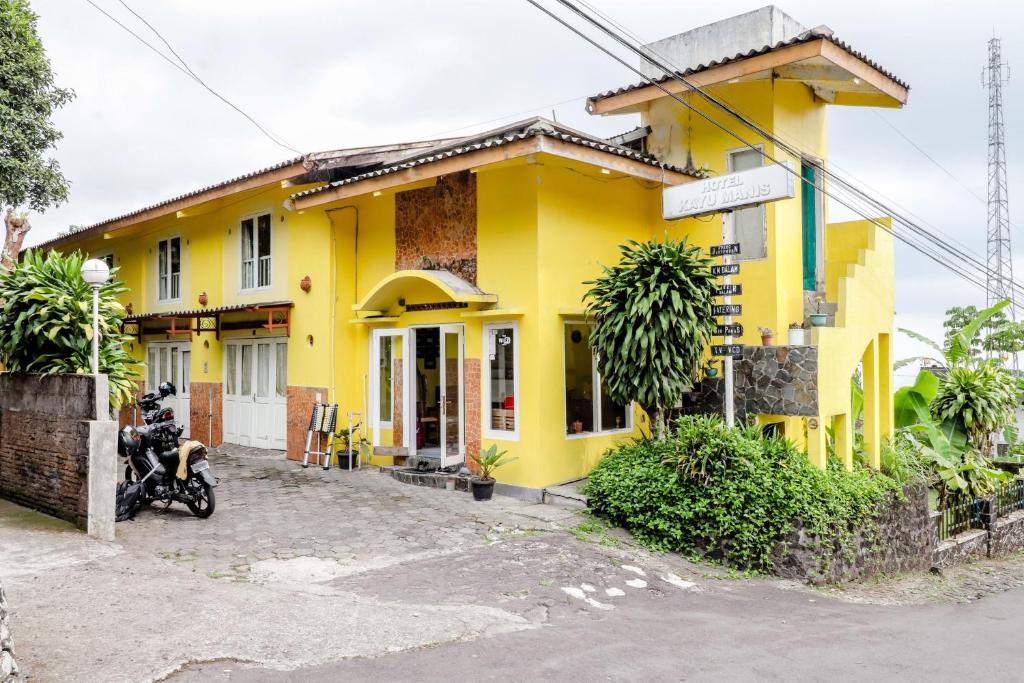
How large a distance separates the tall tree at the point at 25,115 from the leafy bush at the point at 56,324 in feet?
21.0

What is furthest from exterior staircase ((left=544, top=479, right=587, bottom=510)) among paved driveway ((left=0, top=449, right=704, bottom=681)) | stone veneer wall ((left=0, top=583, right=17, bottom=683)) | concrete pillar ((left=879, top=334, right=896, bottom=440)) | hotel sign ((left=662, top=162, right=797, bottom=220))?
stone veneer wall ((left=0, top=583, right=17, bottom=683))

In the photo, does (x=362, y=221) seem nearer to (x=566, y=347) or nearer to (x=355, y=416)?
(x=355, y=416)

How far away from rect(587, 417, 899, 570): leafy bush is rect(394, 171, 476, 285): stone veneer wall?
4.01m

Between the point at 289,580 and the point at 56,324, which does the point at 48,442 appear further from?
the point at 289,580

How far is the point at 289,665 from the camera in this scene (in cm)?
477

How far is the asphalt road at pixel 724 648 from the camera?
4.89 meters

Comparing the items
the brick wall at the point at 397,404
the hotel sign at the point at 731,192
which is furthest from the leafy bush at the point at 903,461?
the brick wall at the point at 397,404

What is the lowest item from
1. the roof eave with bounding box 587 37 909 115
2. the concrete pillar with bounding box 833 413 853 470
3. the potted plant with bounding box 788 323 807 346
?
the concrete pillar with bounding box 833 413 853 470

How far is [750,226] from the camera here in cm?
1112

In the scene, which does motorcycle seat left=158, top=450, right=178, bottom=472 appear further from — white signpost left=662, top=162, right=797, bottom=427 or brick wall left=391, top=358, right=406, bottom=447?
white signpost left=662, top=162, right=797, bottom=427

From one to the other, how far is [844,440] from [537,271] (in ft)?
16.0

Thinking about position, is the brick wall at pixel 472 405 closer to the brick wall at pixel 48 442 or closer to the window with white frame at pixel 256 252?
the brick wall at pixel 48 442

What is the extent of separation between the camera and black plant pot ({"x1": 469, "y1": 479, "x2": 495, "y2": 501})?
32.7ft

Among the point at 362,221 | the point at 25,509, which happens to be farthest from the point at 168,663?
the point at 362,221
